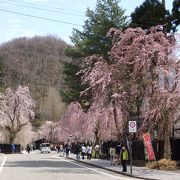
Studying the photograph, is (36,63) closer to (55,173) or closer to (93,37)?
(93,37)

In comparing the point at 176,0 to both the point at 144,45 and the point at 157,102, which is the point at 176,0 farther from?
the point at 157,102

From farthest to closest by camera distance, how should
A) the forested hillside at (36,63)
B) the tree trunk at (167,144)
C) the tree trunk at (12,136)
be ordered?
the forested hillside at (36,63)
the tree trunk at (12,136)
the tree trunk at (167,144)

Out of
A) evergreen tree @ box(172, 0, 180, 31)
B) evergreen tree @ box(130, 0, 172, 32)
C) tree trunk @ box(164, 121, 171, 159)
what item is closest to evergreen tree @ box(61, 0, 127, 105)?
evergreen tree @ box(130, 0, 172, 32)

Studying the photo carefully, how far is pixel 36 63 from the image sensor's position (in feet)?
559

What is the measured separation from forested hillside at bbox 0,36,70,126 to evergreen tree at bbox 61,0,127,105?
83.6 metres

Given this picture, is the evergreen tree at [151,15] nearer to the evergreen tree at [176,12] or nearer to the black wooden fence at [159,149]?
the evergreen tree at [176,12]

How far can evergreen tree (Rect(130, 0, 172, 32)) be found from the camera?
3300cm

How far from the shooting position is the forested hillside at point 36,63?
155 metres

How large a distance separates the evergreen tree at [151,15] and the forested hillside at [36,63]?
11101 cm

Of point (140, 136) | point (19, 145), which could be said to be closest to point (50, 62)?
point (19, 145)

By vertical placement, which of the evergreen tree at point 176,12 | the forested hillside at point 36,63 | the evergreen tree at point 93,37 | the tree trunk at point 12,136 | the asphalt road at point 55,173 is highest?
the forested hillside at point 36,63

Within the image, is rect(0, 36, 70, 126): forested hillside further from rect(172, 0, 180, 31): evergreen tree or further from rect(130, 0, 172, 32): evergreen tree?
rect(172, 0, 180, 31): evergreen tree

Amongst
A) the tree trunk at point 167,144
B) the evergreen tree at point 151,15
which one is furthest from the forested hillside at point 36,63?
the tree trunk at point 167,144

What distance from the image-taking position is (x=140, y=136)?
1446 inches
